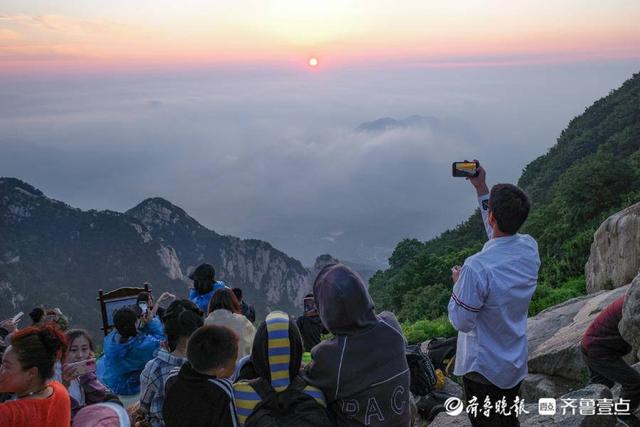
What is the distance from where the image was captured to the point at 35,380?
3.46 m

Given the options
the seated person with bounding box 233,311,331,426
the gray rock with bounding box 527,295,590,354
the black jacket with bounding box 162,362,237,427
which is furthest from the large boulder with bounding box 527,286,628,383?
the black jacket with bounding box 162,362,237,427

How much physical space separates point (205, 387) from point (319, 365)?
711 millimetres

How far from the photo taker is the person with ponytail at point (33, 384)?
3.29 m

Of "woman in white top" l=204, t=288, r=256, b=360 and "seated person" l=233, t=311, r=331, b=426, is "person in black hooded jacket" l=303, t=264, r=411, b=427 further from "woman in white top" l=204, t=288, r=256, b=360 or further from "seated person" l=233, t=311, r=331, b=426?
"woman in white top" l=204, t=288, r=256, b=360

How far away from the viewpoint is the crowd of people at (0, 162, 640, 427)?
11.1 feet

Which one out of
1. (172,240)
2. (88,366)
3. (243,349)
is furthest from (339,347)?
(172,240)

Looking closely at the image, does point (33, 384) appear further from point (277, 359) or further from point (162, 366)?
point (277, 359)

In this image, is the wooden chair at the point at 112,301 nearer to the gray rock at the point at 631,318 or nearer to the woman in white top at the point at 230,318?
the woman in white top at the point at 230,318

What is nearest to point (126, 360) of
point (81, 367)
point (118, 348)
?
point (118, 348)

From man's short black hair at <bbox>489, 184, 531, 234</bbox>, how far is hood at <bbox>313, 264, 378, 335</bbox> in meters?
1.24

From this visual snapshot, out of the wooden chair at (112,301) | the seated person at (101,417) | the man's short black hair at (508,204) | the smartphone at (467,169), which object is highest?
the smartphone at (467,169)

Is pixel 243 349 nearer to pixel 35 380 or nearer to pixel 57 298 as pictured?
pixel 35 380

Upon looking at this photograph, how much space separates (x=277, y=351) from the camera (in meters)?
3.32

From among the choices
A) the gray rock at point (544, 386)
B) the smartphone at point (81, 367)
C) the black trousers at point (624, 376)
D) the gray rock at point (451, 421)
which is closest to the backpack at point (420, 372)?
the gray rock at point (451, 421)
